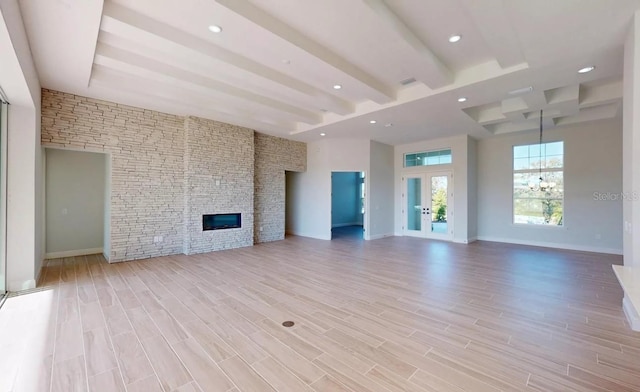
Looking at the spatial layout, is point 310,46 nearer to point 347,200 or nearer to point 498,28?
point 498,28

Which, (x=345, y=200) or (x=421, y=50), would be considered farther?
(x=345, y=200)

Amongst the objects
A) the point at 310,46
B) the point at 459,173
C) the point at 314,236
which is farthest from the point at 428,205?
the point at 310,46

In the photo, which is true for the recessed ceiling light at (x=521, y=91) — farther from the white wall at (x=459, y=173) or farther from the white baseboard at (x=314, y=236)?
the white baseboard at (x=314, y=236)

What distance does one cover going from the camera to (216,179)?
22.7 feet

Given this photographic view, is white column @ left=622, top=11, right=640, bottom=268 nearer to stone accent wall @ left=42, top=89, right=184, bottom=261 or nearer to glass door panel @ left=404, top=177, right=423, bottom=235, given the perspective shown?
glass door panel @ left=404, top=177, right=423, bottom=235

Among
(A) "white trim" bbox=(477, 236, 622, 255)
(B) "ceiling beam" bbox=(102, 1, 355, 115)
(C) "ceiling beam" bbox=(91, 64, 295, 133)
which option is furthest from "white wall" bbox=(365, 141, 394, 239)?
(B) "ceiling beam" bbox=(102, 1, 355, 115)

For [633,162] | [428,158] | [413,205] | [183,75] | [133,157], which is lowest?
[413,205]

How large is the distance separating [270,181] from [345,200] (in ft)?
16.9

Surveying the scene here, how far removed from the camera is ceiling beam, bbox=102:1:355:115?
2916mm

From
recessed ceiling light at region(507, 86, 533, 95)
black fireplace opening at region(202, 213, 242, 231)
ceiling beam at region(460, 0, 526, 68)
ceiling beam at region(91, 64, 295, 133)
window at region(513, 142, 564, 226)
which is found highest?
ceiling beam at region(460, 0, 526, 68)

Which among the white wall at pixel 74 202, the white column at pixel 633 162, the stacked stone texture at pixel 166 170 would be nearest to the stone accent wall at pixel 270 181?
the stacked stone texture at pixel 166 170

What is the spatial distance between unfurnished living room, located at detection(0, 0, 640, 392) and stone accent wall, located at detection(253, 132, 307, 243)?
0.25ft

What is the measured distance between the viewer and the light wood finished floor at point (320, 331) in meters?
2.05

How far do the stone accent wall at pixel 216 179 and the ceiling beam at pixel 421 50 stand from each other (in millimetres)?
4900
